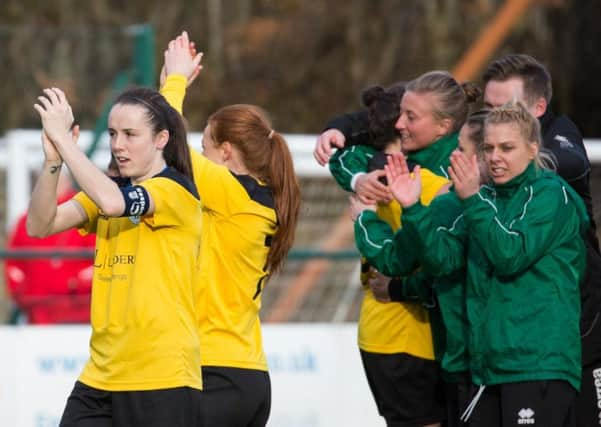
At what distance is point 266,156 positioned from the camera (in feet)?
18.2

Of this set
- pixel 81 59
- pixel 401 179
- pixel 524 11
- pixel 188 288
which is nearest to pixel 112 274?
pixel 188 288

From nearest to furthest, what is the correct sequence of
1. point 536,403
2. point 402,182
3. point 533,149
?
1. point 536,403
2. point 533,149
3. point 402,182

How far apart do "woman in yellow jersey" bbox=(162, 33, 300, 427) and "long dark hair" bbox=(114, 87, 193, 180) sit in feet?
1.21

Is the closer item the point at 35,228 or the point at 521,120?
the point at 35,228

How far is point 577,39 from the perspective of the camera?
2069 centimetres

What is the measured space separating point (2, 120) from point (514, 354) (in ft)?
38.0

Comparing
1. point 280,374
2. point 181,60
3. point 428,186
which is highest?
point 181,60

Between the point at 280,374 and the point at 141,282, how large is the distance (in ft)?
12.9

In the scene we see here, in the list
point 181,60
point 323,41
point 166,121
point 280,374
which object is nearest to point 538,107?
point 181,60

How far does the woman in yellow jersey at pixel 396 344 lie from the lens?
5707 millimetres

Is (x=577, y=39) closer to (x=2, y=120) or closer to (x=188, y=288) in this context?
(x=2, y=120)

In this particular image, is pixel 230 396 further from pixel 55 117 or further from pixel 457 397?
pixel 55 117

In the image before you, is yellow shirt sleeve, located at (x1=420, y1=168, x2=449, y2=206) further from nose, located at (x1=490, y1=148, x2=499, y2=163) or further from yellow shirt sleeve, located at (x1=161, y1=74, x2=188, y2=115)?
yellow shirt sleeve, located at (x1=161, y1=74, x2=188, y2=115)

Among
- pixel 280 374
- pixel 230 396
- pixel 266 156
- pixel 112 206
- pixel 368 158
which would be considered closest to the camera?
pixel 112 206
